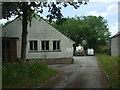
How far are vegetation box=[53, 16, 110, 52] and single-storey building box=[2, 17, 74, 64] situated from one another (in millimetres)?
37939

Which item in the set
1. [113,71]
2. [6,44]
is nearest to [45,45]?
[6,44]

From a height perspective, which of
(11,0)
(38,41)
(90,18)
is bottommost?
(38,41)

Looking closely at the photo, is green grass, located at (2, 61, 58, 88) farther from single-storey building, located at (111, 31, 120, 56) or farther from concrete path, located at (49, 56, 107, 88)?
single-storey building, located at (111, 31, 120, 56)

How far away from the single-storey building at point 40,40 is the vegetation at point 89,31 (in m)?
37.9

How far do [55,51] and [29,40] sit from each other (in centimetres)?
375

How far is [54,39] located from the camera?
34375mm

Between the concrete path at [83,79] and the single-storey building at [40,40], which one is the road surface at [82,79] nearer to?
the concrete path at [83,79]

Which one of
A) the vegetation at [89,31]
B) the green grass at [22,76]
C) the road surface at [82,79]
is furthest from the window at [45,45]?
the vegetation at [89,31]

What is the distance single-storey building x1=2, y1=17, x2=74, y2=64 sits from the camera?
1320 inches

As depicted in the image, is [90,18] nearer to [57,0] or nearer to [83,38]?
[83,38]

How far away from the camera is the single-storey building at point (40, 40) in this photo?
33.5 meters

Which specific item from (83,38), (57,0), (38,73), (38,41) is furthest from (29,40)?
(83,38)

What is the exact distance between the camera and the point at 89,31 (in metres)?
72.6

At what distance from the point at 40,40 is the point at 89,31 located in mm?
40252
